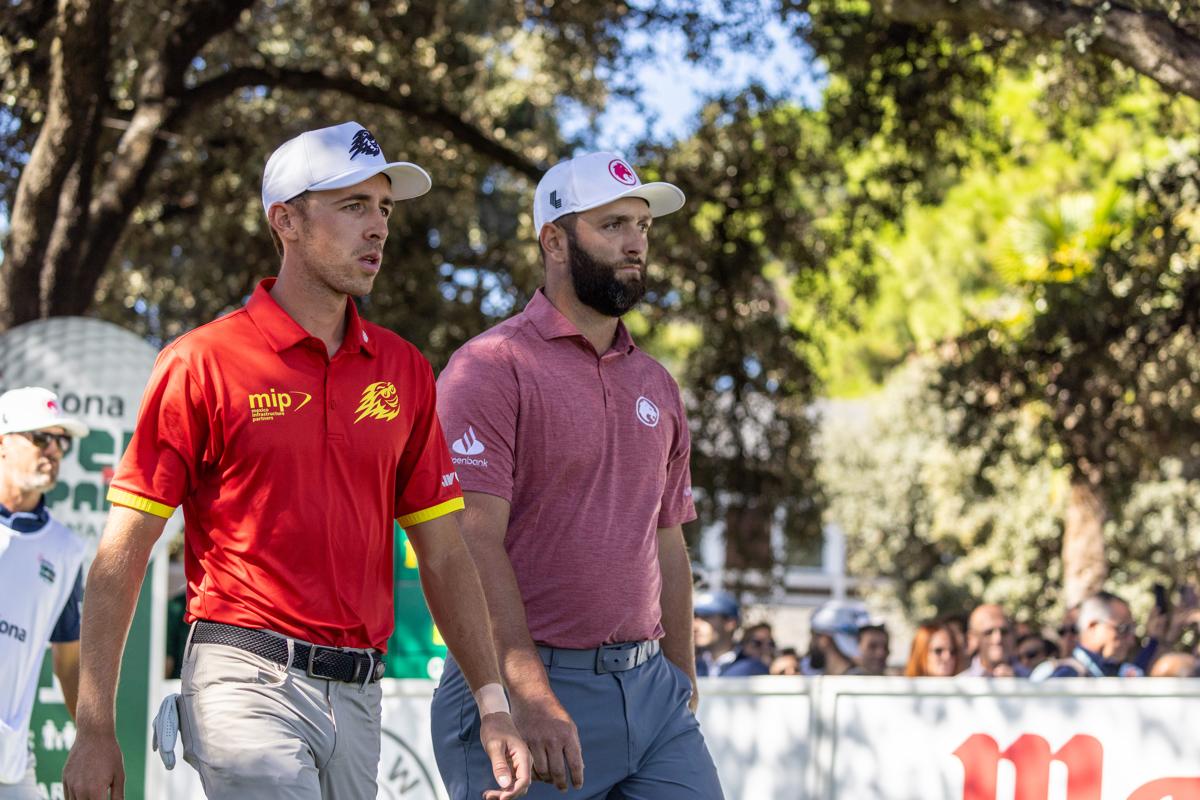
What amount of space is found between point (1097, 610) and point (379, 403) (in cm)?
785

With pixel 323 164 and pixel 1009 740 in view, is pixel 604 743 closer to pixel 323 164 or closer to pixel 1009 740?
pixel 323 164

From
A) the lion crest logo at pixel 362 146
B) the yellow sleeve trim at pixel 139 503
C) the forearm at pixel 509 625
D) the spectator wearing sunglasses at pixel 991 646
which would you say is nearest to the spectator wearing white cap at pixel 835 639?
the spectator wearing sunglasses at pixel 991 646

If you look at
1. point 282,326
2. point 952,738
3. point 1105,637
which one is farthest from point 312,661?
point 1105,637

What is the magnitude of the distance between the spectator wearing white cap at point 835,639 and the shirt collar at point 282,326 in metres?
7.97

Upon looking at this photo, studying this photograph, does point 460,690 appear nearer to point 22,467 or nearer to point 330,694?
point 330,694

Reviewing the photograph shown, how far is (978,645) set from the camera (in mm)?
10875

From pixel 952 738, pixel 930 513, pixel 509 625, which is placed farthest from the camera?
pixel 930 513

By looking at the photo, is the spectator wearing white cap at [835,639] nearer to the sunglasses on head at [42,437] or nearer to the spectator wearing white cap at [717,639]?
the spectator wearing white cap at [717,639]

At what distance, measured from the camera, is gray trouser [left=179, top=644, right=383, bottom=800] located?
3482mm

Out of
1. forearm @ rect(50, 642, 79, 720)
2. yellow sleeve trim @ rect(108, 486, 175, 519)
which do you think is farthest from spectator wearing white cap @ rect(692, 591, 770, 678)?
yellow sleeve trim @ rect(108, 486, 175, 519)


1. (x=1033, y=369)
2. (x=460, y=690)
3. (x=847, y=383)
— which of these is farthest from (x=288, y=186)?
(x=847, y=383)

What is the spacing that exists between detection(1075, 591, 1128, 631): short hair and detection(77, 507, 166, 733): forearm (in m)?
8.18

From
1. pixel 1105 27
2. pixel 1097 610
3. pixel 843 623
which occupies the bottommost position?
pixel 843 623

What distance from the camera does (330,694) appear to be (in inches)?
144
